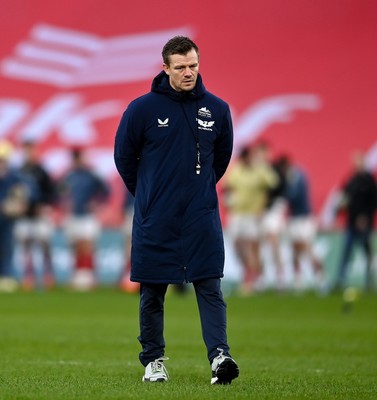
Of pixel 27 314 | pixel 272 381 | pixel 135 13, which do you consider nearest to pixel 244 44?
pixel 135 13

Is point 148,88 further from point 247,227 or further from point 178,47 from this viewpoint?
point 178,47

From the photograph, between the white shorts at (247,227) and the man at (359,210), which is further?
the man at (359,210)

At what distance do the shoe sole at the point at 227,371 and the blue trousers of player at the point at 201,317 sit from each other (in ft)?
0.42

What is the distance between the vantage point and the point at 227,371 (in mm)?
8852

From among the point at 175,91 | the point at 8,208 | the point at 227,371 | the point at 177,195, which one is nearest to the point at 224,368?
the point at 227,371

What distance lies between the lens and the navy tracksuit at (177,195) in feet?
29.5

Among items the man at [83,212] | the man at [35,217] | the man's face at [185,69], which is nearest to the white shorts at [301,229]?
the man at [83,212]

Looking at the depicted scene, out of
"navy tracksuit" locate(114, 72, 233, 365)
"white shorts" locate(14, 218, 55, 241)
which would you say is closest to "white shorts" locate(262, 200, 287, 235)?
"white shorts" locate(14, 218, 55, 241)

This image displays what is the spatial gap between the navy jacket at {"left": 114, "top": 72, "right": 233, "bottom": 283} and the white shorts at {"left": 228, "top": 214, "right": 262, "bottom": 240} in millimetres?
15394

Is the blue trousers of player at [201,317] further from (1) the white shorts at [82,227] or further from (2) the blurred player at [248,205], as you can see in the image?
(1) the white shorts at [82,227]

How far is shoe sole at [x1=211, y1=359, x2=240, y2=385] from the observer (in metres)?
8.81

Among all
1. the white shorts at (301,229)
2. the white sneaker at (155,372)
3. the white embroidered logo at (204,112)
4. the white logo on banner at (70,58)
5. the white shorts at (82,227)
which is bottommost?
the white sneaker at (155,372)

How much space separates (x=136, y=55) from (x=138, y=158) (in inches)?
748

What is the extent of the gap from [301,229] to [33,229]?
5.43 meters
